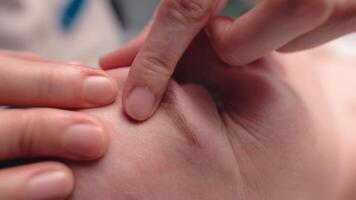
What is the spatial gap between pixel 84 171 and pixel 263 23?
311 millimetres

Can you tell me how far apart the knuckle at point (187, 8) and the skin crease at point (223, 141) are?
0.11 m

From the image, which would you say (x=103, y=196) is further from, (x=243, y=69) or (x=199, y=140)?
(x=243, y=69)

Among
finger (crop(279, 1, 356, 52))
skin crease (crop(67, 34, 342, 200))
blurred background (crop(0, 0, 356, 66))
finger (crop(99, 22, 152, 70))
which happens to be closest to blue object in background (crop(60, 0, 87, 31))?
blurred background (crop(0, 0, 356, 66))

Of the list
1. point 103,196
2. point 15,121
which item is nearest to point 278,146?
point 103,196

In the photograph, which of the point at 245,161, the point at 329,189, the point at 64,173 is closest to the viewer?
the point at 64,173

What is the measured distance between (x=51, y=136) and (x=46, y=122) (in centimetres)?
2

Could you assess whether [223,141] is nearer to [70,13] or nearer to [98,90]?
[98,90]

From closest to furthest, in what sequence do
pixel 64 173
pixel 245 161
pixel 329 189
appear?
pixel 64 173
pixel 245 161
pixel 329 189

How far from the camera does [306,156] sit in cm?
73

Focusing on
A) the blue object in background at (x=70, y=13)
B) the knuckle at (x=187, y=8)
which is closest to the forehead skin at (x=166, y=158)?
the knuckle at (x=187, y=8)

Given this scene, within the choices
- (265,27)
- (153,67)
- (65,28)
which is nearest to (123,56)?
(153,67)

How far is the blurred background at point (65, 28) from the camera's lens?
1211mm

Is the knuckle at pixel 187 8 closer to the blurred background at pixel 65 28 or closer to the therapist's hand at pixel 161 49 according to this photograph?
the therapist's hand at pixel 161 49

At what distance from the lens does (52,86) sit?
2.08 feet
